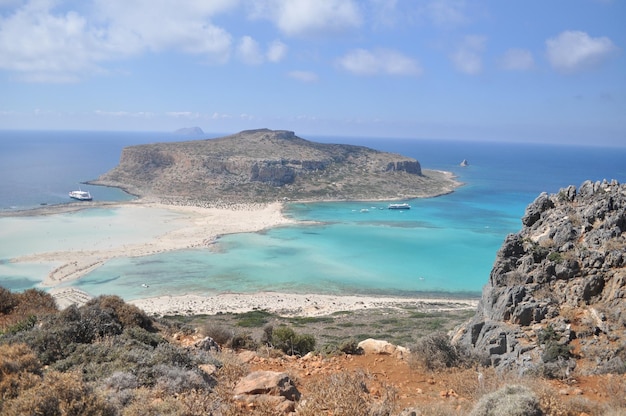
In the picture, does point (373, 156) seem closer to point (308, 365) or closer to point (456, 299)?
point (456, 299)

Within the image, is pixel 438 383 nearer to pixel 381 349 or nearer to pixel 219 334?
pixel 381 349

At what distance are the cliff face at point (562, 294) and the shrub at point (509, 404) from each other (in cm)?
388

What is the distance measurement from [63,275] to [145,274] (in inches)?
279

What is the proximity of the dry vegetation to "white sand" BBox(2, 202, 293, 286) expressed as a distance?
32450 mm

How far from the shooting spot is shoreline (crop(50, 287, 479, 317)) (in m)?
30.9

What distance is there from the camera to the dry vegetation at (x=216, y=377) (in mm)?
5086

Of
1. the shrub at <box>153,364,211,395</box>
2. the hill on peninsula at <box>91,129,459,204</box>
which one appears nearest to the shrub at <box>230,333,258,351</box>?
the shrub at <box>153,364,211,395</box>

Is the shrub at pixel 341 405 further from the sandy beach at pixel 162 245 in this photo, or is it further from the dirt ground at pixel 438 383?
the sandy beach at pixel 162 245

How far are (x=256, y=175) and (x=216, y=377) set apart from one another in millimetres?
87091

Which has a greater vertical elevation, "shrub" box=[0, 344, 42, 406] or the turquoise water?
"shrub" box=[0, 344, 42, 406]

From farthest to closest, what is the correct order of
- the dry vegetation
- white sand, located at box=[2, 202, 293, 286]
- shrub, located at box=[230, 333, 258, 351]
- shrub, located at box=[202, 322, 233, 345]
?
white sand, located at box=[2, 202, 293, 286] < shrub, located at box=[202, 322, 233, 345] < shrub, located at box=[230, 333, 258, 351] < the dry vegetation

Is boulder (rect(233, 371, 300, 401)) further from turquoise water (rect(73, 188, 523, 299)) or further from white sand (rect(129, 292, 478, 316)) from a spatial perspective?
turquoise water (rect(73, 188, 523, 299))

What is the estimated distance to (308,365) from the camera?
30.4 feet

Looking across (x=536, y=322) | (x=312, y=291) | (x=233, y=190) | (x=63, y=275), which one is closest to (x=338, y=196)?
(x=233, y=190)
